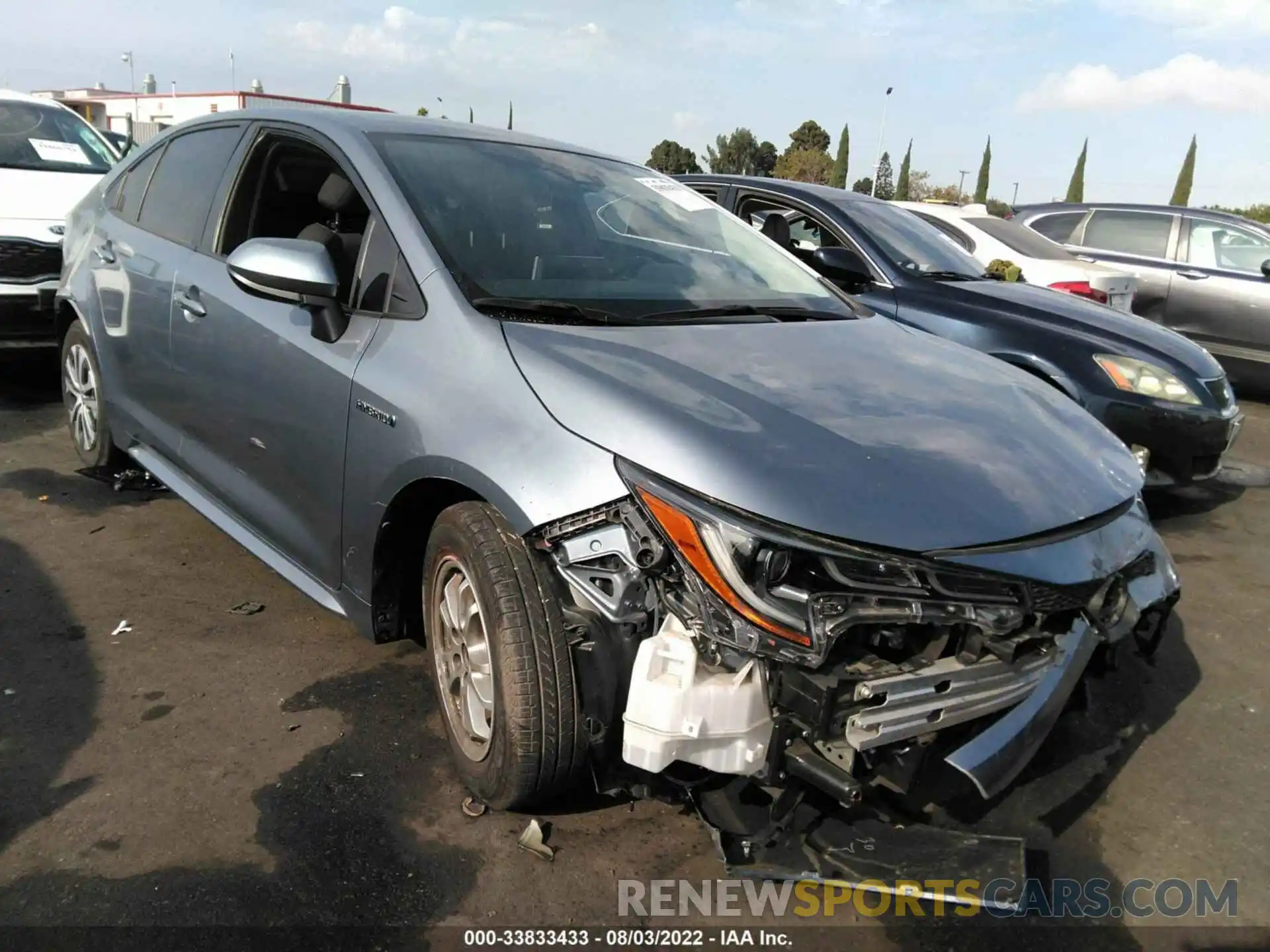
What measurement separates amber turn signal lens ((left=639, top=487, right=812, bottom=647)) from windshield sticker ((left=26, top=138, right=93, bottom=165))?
701 cm

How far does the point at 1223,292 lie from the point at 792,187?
493 centimetres

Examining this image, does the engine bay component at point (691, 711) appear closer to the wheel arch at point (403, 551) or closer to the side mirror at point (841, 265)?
the wheel arch at point (403, 551)

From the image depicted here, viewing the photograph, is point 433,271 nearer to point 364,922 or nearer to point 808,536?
point 808,536

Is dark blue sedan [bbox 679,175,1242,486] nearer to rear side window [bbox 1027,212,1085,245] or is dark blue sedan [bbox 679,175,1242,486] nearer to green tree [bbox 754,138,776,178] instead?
rear side window [bbox 1027,212,1085,245]

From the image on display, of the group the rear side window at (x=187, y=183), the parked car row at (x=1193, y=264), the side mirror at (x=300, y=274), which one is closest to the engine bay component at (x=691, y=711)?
the side mirror at (x=300, y=274)

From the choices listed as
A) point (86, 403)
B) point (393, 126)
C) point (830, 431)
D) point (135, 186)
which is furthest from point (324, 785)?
point (135, 186)

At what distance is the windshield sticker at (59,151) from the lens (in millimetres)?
7102

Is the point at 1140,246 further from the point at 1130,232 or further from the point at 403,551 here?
the point at 403,551

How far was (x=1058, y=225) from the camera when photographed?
30.9 feet

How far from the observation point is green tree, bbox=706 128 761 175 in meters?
58.7

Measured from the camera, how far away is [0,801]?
8.13 ft

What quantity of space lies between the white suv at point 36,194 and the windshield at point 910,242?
15.5ft

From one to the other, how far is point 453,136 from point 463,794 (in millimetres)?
2150

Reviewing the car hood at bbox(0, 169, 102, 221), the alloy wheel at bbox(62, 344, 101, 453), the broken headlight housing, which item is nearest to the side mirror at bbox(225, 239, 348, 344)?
the broken headlight housing
